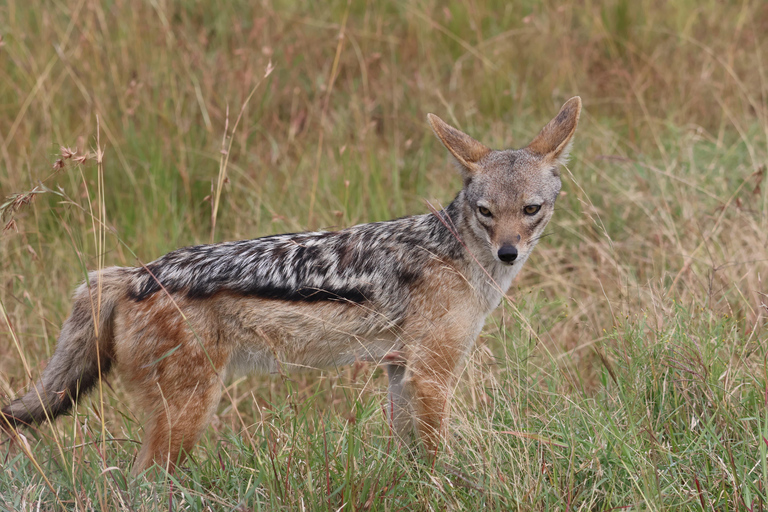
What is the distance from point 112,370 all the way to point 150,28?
4.35 metres

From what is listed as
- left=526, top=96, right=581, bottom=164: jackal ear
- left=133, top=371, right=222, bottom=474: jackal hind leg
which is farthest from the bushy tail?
left=526, top=96, right=581, bottom=164: jackal ear

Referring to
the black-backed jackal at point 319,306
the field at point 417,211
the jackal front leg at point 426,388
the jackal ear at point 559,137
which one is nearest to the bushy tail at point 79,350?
the black-backed jackal at point 319,306

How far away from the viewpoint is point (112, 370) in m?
3.96

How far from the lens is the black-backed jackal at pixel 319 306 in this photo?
356 cm

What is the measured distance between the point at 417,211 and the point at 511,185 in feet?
7.32

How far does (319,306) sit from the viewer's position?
388 centimetres

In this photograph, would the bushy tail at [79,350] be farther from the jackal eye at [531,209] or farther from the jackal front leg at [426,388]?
the jackal eye at [531,209]

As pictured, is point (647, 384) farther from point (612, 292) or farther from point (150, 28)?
point (150, 28)

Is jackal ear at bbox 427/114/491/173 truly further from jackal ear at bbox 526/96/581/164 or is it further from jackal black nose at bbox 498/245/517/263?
jackal black nose at bbox 498/245/517/263

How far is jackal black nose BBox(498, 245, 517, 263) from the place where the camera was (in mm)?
3670

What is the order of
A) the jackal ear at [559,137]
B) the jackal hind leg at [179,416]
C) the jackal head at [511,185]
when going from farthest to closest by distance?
the jackal ear at [559,137] < the jackal head at [511,185] < the jackal hind leg at [179,416]

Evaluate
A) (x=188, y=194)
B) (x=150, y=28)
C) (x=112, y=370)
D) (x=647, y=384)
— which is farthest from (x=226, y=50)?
(x=647, y=384)

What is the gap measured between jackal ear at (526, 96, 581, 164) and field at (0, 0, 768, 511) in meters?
0.26

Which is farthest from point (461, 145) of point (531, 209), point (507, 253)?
point (507, 253)
